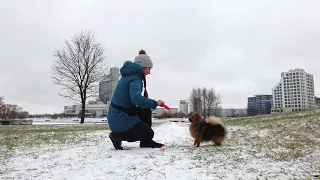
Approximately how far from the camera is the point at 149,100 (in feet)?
16.3

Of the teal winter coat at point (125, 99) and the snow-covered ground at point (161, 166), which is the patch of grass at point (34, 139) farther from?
the teal winter coat at point (125, 99)

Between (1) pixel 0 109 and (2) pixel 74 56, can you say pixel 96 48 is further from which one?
(1) pixel 0 109

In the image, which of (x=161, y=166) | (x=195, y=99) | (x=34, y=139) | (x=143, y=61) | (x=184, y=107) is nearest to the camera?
(x=161, y=166)

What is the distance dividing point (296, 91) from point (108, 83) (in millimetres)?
147332

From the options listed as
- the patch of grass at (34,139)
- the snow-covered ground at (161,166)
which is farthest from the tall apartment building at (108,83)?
the snow-covered ground at (161,166)

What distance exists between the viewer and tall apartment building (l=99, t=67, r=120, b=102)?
1382 inches

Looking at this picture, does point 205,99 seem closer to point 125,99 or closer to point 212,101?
point 212,101

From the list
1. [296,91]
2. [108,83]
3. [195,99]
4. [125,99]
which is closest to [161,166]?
[125,99]

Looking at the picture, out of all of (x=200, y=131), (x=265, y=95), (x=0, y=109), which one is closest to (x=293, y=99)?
(x=265, y=95)

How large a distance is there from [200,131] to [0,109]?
67103 mm

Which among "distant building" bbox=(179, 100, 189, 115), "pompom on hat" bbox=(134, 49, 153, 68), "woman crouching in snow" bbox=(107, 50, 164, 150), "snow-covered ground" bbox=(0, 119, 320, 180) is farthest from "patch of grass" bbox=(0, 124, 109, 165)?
"distant building" bbox=(179, 100, 189, 115)

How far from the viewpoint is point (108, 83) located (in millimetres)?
36812

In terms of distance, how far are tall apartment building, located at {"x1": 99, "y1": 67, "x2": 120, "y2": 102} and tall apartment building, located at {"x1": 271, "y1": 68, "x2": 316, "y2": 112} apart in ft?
442

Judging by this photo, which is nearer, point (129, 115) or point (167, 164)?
point (167, 164)
